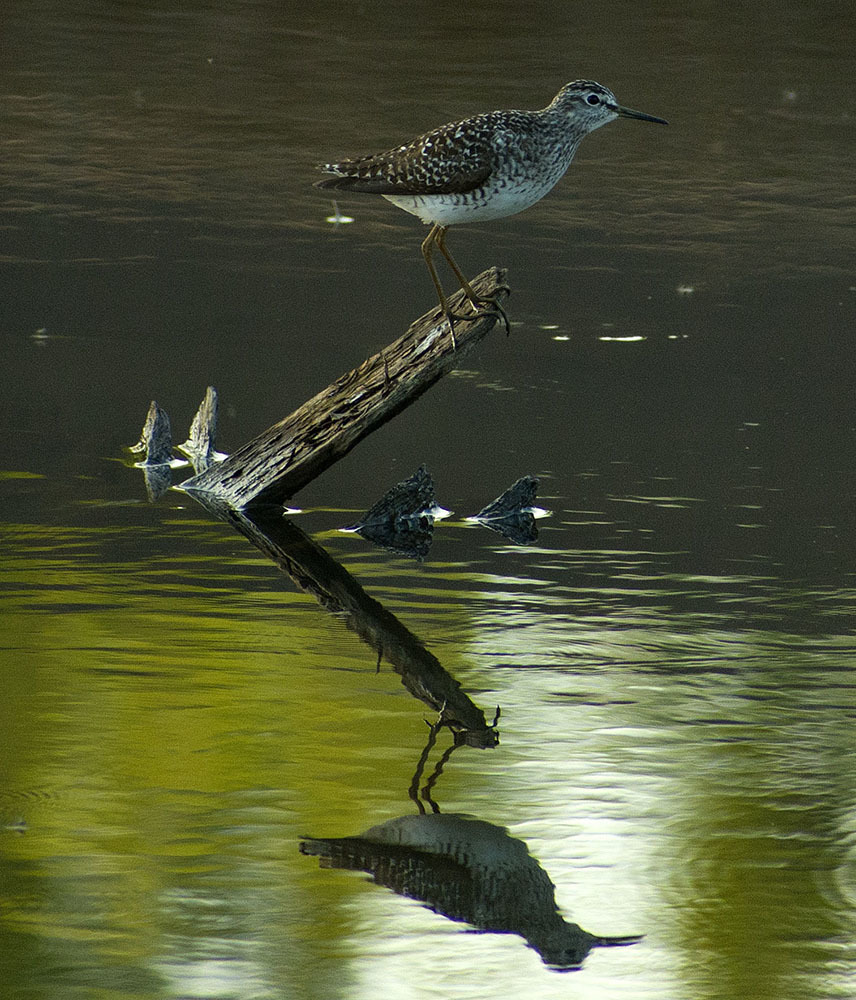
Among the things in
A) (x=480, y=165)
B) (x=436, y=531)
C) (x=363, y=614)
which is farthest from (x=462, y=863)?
(x=480, y=165)

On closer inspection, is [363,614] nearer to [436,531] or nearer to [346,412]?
[436,531]

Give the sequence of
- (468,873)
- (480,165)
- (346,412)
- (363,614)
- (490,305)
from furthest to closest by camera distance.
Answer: (346,412), (490,305), (480,165), (363,614), (468,873)

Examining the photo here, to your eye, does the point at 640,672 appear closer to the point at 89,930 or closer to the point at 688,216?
the point at 89,930

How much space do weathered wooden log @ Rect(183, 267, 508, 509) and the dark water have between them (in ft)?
0.84

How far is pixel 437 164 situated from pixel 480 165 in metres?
0.18

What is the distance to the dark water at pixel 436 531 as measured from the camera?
438 centimetres

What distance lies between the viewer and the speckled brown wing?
7531 mm

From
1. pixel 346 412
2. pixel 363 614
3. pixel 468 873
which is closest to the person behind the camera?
pixel 468 873

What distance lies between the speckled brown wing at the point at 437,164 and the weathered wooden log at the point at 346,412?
0.47 meters

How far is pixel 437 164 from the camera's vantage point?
756cm

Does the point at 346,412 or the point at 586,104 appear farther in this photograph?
the point at 346,412

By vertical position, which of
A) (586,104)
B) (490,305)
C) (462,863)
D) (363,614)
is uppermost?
(586,104)

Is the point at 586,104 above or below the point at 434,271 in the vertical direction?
above

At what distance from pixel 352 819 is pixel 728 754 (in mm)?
1234
